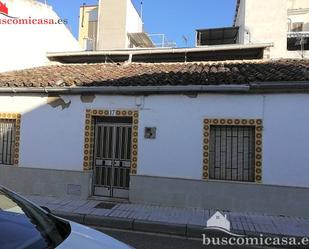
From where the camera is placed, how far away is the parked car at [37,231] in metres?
2.97

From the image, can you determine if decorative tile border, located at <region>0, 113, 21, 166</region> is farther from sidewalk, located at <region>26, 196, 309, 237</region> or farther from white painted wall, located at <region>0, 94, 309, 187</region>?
sidewalk, located at <region>26, 196, 309, 237</region>

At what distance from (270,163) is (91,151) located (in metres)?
4.87

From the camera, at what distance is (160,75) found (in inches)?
452

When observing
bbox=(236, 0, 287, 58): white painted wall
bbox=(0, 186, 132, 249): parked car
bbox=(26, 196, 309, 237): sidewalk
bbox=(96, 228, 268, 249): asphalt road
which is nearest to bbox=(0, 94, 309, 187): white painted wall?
bbox=(26, 196, 309, 237): sidewalk

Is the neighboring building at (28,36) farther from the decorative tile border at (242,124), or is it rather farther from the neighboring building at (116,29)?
the neighboring building at (116,29)

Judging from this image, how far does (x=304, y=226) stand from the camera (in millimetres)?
A: 8594

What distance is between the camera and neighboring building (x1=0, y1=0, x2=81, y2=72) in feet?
49.4

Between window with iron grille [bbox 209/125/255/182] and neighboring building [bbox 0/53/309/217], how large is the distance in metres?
0.03

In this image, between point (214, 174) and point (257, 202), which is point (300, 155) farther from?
point (214, 174)

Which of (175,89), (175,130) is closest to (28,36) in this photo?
(175,89)

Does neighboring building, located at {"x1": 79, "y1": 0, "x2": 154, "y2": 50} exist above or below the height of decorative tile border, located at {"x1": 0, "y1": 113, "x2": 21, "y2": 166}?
Result: above

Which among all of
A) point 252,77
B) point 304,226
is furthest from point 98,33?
point 304,226

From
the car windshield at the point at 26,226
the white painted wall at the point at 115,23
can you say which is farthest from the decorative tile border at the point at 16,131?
the white painted wall at the point at 115,23

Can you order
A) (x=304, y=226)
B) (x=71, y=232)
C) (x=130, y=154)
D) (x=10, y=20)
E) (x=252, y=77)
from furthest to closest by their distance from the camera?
(x=10, y=20) < (x=130, y=154) < (x=252, y=77) < (x=304, y=226) < (x=71, y=232)
